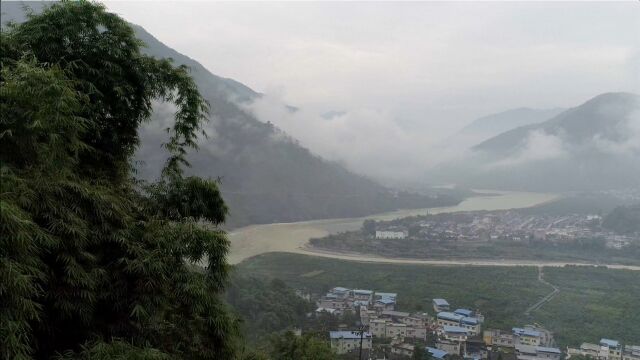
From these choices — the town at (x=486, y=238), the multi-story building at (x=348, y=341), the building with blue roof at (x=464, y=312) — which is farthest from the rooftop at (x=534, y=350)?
the town at (x=486, y=238)

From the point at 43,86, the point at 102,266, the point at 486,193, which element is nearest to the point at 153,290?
the point at 102,266

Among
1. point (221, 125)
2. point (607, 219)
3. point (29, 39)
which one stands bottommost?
point (607, 219)

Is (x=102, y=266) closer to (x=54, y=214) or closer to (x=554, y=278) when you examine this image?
(x=54, y=214)

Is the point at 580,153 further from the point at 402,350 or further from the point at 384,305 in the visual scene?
the point at 402,350

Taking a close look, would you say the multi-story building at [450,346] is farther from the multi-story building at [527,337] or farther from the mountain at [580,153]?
→ the mountain at [580,153]

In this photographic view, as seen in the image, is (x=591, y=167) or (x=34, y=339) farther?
(x=591, y=167)

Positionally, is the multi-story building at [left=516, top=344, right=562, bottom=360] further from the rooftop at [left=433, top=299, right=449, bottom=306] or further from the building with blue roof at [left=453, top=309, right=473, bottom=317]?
the rooftop at [left=433, top=299, right=449, bottom=306]
